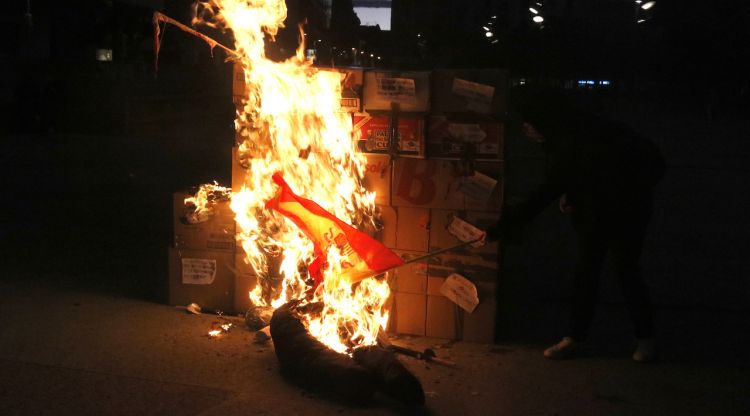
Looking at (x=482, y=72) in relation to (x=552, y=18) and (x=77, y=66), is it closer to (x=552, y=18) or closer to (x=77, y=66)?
(x=77, y=66)

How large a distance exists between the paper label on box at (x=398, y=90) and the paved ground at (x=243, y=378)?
168cm

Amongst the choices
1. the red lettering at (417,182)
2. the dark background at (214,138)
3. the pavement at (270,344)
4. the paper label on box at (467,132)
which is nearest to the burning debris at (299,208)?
the red lettering at (417,182)

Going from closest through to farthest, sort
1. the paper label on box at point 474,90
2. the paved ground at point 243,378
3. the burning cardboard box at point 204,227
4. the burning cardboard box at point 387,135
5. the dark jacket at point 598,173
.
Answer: the paved ground at point 243,378, the dark jacket at point 598,173, the paper label on box at point 474,90, the burning cardboard box at point 387,135, the burning cardboard box at point 204,227

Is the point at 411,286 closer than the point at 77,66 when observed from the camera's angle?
Yes

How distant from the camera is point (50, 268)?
764cm

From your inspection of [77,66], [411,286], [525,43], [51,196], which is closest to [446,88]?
[411,286]

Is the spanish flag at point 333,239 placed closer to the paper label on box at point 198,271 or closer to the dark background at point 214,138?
→ the paper label on box at point 198,271

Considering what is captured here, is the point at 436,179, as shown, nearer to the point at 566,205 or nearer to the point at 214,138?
the point at 566,205

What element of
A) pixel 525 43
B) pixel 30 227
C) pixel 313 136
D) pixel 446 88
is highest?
pixel 525 43

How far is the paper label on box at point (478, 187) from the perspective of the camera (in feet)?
17.9

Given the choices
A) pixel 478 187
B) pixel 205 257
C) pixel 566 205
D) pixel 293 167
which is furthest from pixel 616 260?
pixel 205 257

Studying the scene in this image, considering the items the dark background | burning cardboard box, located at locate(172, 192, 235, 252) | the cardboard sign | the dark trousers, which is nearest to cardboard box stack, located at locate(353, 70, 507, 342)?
the cardboard sign

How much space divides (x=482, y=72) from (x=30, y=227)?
6575 mm

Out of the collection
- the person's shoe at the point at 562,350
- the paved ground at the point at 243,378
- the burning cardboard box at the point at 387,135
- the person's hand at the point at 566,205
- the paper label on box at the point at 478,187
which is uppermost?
the burning cardboard box at the point at 387,135
